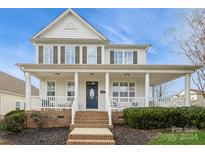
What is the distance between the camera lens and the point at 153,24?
26.3 m

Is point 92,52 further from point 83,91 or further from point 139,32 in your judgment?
point 139,32

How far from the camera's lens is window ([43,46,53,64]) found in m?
22.7

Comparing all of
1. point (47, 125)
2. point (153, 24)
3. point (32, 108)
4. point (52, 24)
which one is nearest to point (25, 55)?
point (52, 24)

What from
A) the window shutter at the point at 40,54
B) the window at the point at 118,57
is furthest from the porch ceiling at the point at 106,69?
the window at the point at 118,57

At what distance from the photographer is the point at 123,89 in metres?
22.6

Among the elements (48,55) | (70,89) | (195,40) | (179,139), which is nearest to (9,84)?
(48,55)

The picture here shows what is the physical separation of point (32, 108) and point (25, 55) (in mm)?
6856

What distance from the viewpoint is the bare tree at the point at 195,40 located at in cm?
2131

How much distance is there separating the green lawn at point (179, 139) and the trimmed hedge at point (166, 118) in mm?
1515

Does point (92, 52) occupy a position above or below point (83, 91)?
above

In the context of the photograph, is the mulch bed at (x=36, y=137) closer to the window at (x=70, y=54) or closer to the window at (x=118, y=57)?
the window at (x=70, y=54)

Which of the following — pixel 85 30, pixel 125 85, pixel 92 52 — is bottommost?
pixel 125 85

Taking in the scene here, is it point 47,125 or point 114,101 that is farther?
point 114,101

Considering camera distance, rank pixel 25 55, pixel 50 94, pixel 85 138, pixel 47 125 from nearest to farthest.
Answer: pixel 85 138 → pixel 47 125 → pixel 50 94 → pixel 25 55
